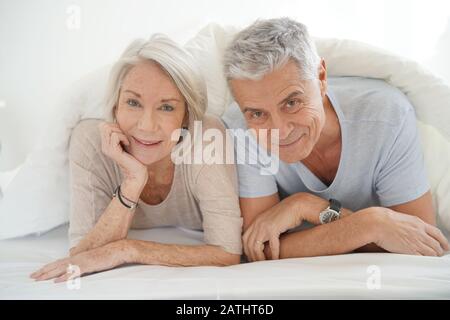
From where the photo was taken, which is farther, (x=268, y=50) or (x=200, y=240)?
(x=200, y=240)

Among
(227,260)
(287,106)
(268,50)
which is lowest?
(227,260)

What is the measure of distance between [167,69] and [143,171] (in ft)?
0.81

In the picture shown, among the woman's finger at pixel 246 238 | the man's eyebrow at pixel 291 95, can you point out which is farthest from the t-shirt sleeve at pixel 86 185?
the man's eyebrow at pixel 291 95

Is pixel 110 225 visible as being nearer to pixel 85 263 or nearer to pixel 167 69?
pixel 85 263

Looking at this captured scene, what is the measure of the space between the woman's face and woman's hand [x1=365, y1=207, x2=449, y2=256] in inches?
20.0

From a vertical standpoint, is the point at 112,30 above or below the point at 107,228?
above

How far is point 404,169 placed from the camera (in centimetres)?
122

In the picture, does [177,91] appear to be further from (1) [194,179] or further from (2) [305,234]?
(2) [305,234]

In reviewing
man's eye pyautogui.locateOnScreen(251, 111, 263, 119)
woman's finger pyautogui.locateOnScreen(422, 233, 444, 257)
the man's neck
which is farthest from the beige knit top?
woman's finger pyautogui.locateOnScreen(422, 233, 444, 257)

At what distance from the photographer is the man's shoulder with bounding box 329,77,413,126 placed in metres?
1.21

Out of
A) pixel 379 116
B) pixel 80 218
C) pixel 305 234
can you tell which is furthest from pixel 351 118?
pixel 80 218

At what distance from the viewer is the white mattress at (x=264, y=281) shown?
1087 mm

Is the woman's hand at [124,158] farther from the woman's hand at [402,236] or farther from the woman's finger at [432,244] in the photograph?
the woman's finger at [432,244]

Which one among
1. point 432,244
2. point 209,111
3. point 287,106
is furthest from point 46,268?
point 432,244
